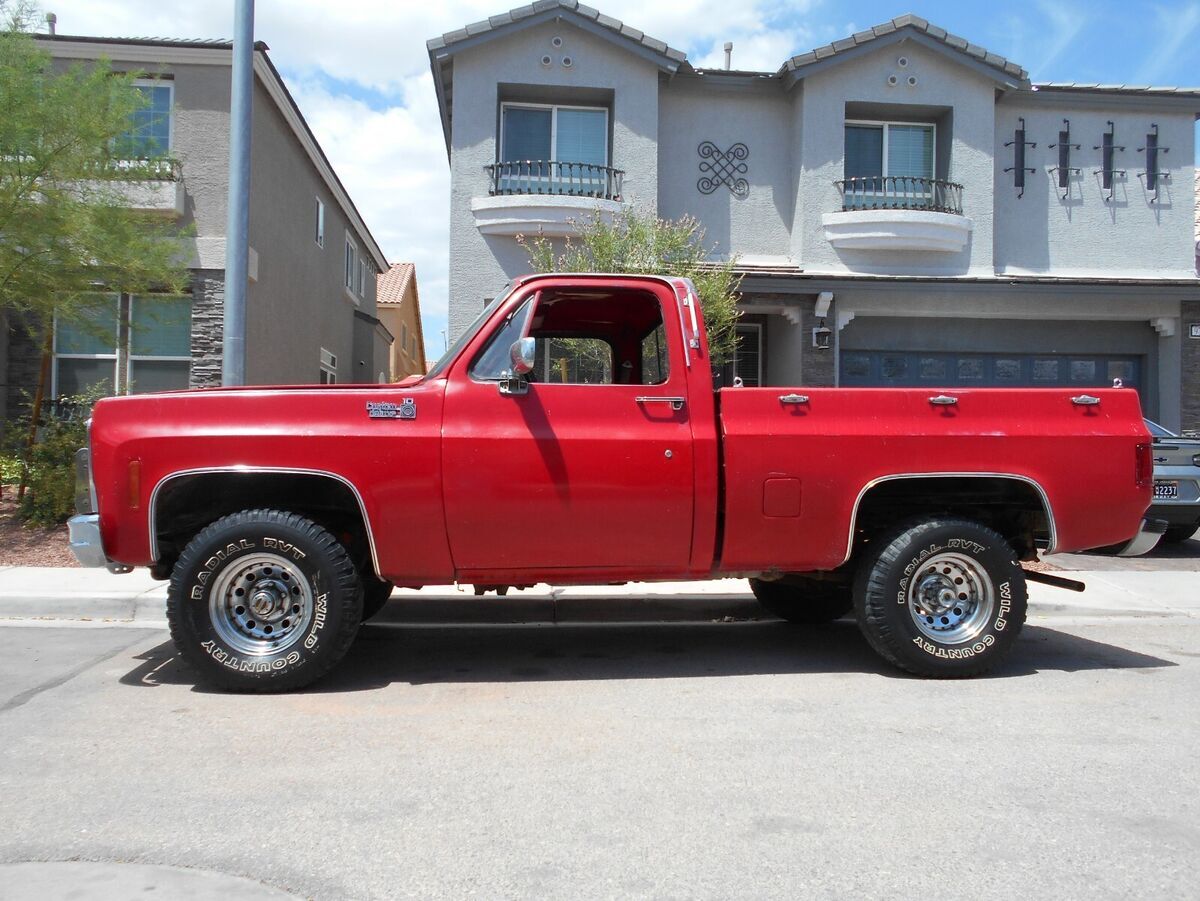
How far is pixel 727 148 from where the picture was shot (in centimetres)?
1473

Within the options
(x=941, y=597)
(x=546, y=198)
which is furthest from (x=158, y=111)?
(x=941, y=597)

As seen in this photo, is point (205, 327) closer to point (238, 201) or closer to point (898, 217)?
point (238, 201)

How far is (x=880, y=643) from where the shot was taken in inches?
206

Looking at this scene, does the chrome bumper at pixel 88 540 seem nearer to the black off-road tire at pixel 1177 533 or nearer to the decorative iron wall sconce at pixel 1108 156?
the black off-road tire at pixel 1177 533

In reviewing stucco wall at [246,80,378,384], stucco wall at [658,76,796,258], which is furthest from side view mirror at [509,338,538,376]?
stucco wall at [658,76,796,258]

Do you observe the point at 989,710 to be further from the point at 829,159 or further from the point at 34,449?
the point at 829,159

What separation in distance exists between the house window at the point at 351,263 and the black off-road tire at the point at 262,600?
17.6 m

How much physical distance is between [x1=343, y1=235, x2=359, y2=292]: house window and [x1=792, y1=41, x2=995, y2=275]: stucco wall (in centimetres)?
1160


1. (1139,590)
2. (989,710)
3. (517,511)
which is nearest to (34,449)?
(517,511)

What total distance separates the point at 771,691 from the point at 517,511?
1.72 m

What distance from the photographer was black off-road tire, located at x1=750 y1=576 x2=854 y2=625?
6.50 metres

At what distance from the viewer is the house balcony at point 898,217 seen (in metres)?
14.1

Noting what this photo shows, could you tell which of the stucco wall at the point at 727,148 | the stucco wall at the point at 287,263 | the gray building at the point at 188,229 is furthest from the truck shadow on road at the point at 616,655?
the stucco wall at the point at 727,148

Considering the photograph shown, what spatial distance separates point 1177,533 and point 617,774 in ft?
29.3
